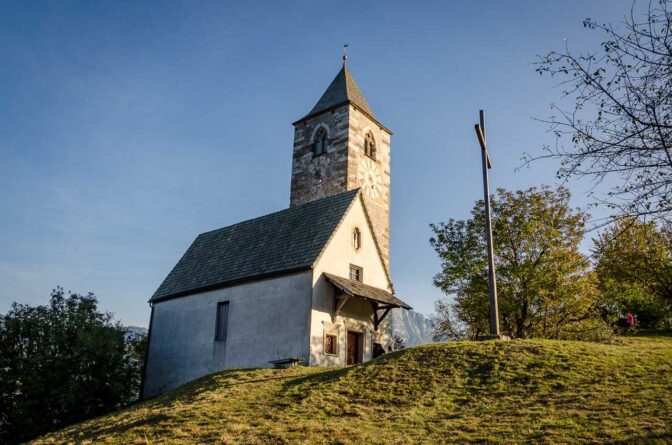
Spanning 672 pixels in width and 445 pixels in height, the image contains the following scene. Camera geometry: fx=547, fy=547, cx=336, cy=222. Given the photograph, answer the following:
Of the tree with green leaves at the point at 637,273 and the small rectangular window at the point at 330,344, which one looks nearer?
the small rectangular window at the point at 330,344

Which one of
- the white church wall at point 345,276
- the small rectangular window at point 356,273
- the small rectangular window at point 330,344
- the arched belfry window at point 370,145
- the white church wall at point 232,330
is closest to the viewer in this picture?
the white church wall at point 345,276

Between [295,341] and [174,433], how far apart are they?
30.9 ft

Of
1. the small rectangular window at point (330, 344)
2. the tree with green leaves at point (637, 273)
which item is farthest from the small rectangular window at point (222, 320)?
the tree with green leaves at point (637, 273)

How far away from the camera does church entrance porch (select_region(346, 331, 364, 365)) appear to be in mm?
24359

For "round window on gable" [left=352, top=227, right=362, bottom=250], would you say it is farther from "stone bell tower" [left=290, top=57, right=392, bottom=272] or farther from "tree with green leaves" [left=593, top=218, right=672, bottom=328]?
"tree with green leaves" [left=593, top=218, right=672, bottom=328]

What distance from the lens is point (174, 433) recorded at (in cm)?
1312

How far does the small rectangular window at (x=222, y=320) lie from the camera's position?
25562mm

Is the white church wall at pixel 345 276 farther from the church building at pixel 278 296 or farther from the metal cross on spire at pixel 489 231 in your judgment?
the metal cross on spire at pixel 489 231

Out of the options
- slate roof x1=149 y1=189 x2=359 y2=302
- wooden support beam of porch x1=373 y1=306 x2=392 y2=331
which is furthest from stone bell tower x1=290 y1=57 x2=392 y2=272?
wooden support beam of porch x1=373 y1=306 x2=392 y2=331

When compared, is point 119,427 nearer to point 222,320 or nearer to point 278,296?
point 278,296

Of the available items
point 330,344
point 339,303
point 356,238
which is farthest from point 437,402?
point 356,238

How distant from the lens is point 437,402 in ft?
45.8

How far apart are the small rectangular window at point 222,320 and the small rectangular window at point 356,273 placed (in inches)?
238

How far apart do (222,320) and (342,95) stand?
18.0 metres
